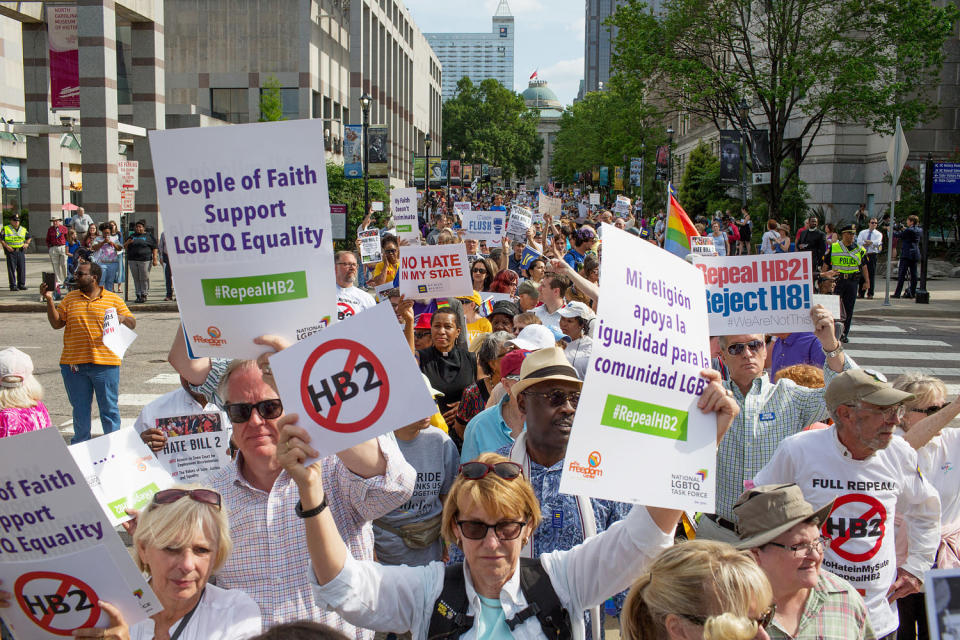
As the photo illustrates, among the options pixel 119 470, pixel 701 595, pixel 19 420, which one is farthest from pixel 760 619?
pixel 19 420

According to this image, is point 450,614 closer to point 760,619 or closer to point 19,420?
point 760,619

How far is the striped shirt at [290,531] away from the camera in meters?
3.33

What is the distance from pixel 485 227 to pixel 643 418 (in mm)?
13531

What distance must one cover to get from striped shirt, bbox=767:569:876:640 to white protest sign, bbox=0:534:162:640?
2.22 m

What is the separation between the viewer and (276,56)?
51.0 metres

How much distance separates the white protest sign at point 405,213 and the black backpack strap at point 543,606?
1286 cm

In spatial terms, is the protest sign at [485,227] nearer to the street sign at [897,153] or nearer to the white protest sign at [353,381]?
the street sign at [897,153]

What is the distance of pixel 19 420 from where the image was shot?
6035mm

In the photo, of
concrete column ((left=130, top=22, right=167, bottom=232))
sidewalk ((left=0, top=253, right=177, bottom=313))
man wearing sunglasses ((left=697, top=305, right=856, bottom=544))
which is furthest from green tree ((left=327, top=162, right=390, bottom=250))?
man wearing sunglasses ((left=697, top=305, right=856, bottom=544))

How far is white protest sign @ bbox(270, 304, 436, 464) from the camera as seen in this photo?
9.70 feet

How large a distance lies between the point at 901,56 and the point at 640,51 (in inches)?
294

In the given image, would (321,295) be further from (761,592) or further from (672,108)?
(672,108)

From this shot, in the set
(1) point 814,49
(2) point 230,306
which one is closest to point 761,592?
(2) point 230,306

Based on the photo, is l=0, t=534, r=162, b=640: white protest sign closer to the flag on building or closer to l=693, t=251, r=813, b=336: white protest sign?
l=693, t=251, r=813, b=336: white protest sign
